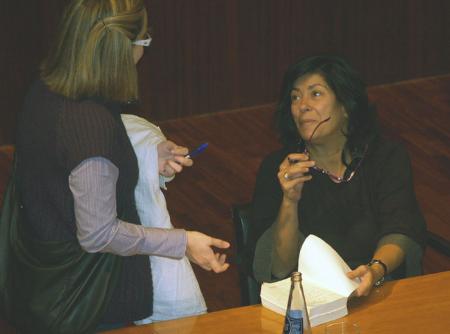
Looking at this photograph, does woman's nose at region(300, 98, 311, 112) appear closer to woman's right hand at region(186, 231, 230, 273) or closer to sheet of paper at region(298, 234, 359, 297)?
sheet of paper at region(298, 234, 359, 297)

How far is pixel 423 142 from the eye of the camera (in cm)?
586

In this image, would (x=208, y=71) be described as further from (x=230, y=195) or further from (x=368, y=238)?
(x=368, y=238)

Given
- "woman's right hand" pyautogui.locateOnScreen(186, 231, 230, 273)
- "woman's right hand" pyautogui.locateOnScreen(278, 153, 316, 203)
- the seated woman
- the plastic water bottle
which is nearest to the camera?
the plastic water bottle

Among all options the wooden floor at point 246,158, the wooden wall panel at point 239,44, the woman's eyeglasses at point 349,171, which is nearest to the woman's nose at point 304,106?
the woman's eyeglasses at point 349,171

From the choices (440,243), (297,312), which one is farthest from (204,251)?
(440,243)

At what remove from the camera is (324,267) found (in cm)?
310

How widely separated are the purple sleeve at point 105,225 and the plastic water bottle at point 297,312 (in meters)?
0.33

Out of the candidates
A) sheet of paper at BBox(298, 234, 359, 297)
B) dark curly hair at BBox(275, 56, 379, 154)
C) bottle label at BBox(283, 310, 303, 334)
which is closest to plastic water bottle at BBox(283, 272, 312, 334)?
bottle label at BBox(283, 310, 303, 334)

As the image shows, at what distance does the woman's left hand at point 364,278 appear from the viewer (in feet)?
10.2

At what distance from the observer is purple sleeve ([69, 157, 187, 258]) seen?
2.78 m

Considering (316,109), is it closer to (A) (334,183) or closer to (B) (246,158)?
(A) (334,183)

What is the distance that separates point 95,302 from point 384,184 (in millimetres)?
1090

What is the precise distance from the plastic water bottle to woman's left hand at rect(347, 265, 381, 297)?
38 centimetres

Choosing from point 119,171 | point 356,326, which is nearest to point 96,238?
point 119,171
